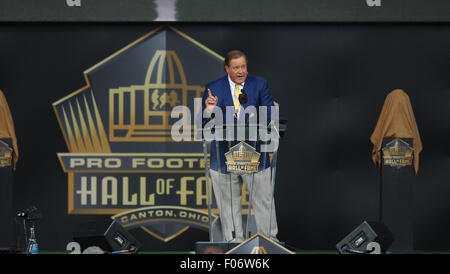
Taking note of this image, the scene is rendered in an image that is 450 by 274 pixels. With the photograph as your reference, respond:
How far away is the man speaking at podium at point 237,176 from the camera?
5078 mm

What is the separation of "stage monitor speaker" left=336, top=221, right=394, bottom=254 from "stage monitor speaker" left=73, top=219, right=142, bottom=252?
5.69ft

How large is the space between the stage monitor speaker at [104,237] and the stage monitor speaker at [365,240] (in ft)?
5.69

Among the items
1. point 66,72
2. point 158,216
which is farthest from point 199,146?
point 66,72

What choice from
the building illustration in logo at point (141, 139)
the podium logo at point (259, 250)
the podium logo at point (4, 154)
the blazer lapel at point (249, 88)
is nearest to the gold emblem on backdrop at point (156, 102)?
the building illustration in logo at point (141, 139)

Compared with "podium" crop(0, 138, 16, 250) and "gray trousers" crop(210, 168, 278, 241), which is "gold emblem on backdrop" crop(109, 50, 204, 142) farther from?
"gray trousers" crop(210, 168, 278, 241)

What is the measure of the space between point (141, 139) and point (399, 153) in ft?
8.65

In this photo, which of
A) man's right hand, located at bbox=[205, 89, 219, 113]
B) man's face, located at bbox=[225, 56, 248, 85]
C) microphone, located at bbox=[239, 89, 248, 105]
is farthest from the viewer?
man's face, located at bbox=[225, 56, 248, 85]

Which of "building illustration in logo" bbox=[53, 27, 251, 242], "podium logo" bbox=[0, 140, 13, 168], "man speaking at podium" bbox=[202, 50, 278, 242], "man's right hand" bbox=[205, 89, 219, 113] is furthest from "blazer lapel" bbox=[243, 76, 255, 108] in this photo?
"podium logo" bbox=[0, 140, 13, 168]

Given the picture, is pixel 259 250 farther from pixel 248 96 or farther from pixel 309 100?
pixel 309 100

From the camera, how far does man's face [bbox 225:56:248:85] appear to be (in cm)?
504

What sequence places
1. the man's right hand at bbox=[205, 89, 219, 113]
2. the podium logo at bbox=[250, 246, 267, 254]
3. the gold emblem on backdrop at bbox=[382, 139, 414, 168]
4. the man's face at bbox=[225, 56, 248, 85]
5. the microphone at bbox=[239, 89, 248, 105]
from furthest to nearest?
the gold emblem on backdrop at bbox=[382, 139, 414, 168], the man's face at bbox=[225, 56, 248, 85], the man's right hand at bbox=[205, 89, 219, 113], the microphone at bbox=[239, 89, 248, 105], the podium logo at bbox=[250, 246, 267, 254]

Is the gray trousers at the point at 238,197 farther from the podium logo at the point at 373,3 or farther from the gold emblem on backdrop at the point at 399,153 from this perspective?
the podium logo at the point at 373,3

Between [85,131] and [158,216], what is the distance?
118 centimetres

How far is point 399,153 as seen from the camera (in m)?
6.35
